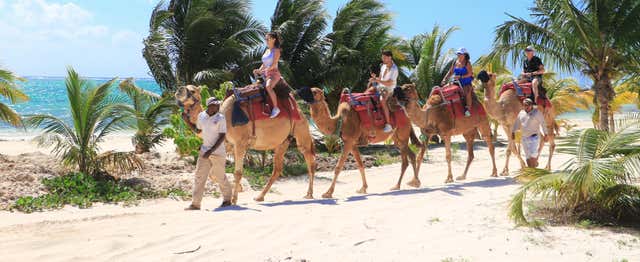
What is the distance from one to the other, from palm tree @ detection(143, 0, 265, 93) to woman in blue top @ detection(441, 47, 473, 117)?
27.2ft

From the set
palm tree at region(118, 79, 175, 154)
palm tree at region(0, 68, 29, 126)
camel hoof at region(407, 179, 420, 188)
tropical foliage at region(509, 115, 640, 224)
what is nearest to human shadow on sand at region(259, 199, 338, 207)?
camel hoof at region(407, 179, 420, 188)

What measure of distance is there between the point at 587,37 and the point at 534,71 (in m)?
2.47

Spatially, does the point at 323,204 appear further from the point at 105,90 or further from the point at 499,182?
the point at 105,90

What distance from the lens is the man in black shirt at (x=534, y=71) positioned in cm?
1327

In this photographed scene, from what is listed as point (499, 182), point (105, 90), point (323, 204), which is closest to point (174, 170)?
point (105, 90)

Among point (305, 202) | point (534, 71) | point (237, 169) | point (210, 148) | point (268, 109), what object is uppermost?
point (534, 71)

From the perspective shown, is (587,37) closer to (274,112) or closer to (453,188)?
(453,188)

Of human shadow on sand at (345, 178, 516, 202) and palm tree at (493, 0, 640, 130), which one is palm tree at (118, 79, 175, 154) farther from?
palm tree at (493, 0, 640, 130)

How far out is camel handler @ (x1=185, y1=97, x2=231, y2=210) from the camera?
8750 millimetres

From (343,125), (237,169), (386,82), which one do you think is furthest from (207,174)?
(386,82)

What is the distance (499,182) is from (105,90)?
782 cm

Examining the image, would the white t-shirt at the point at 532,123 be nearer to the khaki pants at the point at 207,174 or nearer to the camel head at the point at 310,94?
the camel head at the point at 310,94

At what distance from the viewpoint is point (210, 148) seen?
28.7 ft

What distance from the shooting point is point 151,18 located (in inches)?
754
